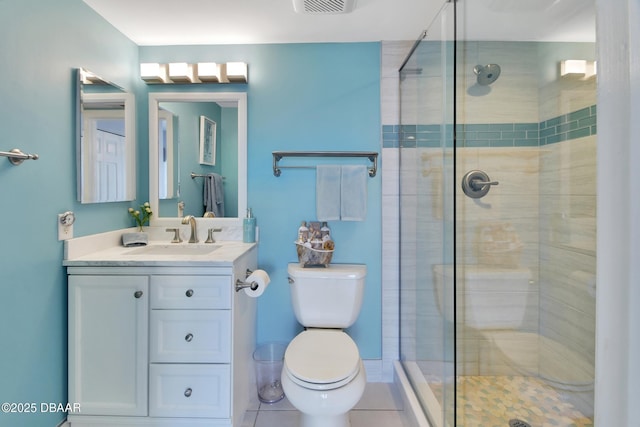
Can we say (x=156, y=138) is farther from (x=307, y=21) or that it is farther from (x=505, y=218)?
(x=505, y=218)

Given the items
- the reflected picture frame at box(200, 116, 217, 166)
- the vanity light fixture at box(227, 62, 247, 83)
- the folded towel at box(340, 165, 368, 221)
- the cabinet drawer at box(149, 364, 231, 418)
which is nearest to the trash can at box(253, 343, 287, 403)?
the cabinet drawer at box(149, 364, 231, 418)

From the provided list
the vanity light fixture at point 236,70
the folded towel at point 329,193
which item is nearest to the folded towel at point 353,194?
the folded towel at point 329,193

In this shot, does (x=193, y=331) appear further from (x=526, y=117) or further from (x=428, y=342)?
(x=526, y=117)

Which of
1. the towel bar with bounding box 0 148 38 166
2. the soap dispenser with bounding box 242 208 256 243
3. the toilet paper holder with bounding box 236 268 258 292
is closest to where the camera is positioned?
the towel bar with bounding box 0 148 38 166

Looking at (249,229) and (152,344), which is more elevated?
(249,229)

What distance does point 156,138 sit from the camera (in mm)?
2059

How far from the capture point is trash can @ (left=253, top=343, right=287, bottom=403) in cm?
194

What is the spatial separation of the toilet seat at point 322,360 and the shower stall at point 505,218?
43 centimetres

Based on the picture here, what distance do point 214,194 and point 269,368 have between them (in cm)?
116

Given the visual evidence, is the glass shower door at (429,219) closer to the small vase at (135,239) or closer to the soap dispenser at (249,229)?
the soap dispenser at (249,229)

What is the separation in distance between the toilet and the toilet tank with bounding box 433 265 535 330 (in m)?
0.49

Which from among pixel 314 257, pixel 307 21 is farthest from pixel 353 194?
pixel 307 21

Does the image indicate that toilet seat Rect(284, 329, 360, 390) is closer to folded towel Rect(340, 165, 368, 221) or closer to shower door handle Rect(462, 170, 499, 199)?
folded towel Rect(340, 165, 368, 221)

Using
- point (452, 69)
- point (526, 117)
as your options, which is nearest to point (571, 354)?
point (526, 117)
